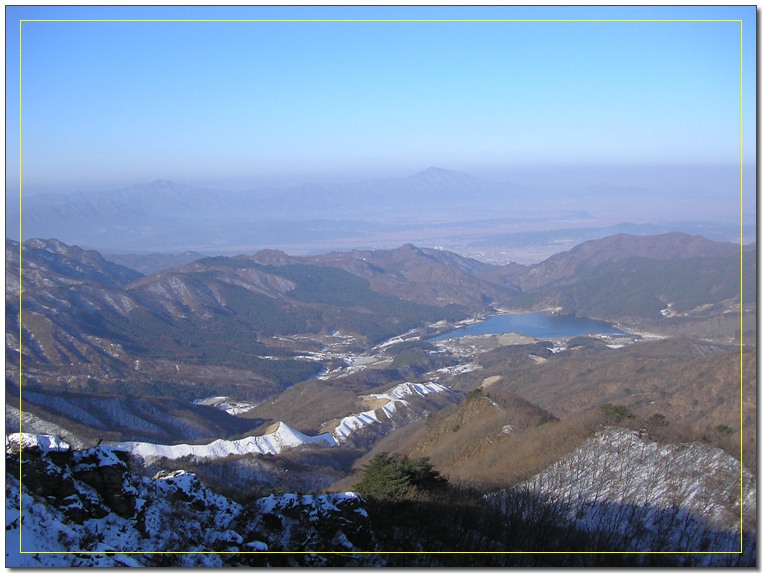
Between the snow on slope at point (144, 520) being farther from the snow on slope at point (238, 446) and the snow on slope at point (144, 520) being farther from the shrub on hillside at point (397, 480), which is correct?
the snow on slope at point (238, 446)

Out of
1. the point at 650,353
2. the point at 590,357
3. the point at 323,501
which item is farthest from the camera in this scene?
the point at 590,357

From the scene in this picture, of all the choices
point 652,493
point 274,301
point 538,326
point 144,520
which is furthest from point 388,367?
point 144,520

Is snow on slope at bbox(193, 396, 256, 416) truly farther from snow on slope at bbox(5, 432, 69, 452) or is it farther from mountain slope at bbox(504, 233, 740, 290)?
mountain slope at bbox(504, 233, 740, 290)

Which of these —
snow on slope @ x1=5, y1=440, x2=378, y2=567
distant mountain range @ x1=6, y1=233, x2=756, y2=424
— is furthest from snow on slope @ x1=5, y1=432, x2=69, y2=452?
distant mountain range @ x1=6, y1=233, x2=756, y2=424

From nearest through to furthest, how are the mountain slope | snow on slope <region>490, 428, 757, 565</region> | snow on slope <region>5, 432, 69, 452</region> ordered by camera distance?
snow on slope <region>5, 432, 69, 452</region> < snow on slope <region>490, 428, 757, 565</region> < the mountain slope

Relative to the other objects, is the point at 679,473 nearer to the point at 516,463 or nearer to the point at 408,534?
the point at 516,463

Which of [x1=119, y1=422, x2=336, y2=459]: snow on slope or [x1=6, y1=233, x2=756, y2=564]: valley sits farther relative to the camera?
[x1=119, y1=422, x2=336, y2=459]: snow on slope

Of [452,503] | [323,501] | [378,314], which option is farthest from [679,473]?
[378,314]
